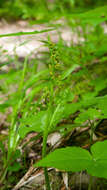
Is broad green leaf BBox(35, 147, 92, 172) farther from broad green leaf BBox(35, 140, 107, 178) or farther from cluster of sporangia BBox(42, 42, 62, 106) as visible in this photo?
cluster of sporangia BBox(42, 42, 62, 106)

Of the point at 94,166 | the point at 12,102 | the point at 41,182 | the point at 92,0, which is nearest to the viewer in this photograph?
the point at 94,166

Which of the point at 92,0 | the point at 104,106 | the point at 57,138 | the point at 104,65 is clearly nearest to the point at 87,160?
the point at 104,106

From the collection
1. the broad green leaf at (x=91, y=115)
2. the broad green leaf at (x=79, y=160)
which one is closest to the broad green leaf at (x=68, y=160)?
the broad green leaf at (x=79, y=160)

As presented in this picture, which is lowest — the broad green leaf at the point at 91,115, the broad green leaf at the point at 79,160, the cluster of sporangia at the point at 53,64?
the broad green leaf at the point at 79,160

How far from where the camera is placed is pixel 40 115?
0.90 metres

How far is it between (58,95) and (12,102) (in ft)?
1.77

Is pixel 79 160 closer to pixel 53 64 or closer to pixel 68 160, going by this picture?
pixel 68 160

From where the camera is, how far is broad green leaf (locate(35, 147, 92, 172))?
1.88 ft

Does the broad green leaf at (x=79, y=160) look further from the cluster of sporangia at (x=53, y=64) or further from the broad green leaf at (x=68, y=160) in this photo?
the cluster of sporangia at (x=53, y=64)

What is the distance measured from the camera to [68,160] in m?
0.60

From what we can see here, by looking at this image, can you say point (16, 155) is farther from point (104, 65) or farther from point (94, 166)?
point (104, 65)

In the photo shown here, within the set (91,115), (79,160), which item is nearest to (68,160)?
(79,160)

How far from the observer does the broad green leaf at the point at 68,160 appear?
22.5 inches

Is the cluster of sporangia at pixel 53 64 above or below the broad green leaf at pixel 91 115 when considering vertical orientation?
above
